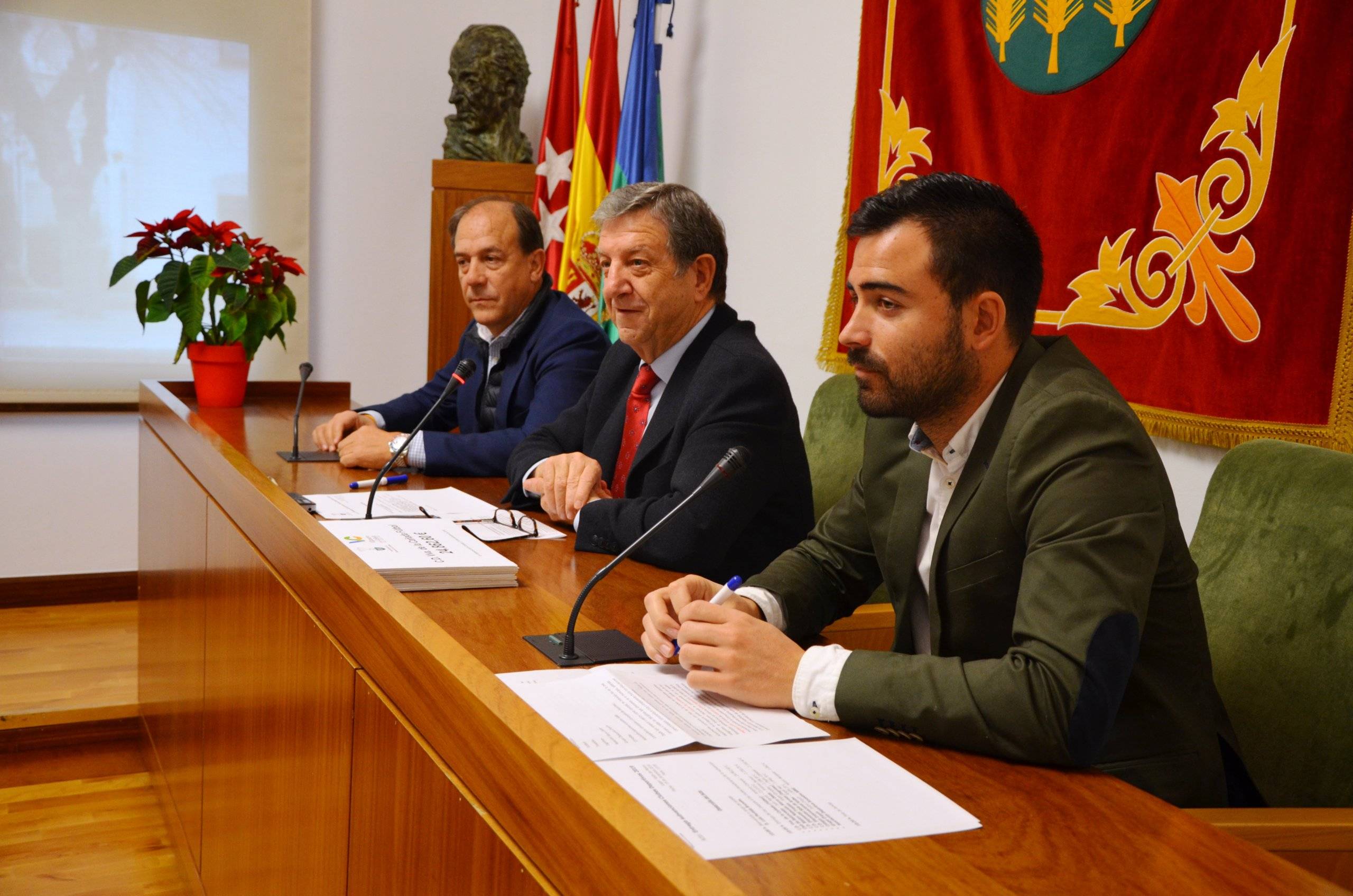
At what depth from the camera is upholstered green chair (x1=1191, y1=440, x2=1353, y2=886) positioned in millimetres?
1449

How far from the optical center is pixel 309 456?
8.46ft

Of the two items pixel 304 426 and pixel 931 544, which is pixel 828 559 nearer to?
pixel 931 544

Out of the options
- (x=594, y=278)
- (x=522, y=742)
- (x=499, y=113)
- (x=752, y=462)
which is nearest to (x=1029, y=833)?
(x=522, y=742)

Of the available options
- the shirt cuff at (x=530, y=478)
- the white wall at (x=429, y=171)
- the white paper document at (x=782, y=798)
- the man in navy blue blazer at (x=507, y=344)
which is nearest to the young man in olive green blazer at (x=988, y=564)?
the white paper document at (x=782, y=798)

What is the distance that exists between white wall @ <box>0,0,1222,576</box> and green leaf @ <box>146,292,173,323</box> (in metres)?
1.63

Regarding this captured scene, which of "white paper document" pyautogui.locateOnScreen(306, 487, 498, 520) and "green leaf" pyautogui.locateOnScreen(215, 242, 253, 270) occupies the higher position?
"green leaf" pyautogui.locateOnScreen(215, 242, 253, 270)

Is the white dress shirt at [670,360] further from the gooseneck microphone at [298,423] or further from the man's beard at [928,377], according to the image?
the man's beard at [928,377]

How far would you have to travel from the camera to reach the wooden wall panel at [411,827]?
3.29 ft

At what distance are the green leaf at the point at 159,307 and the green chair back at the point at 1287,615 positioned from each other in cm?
265

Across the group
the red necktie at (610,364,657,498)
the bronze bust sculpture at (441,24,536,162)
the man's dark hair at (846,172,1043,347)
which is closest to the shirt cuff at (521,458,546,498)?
the red necktie at (610,364,657,498)

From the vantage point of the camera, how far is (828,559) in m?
1.64

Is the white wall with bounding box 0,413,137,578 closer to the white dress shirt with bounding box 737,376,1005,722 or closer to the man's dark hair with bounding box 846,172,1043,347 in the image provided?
the white dress shirt with bounding box 737,376,1005,722

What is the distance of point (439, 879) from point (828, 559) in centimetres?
74

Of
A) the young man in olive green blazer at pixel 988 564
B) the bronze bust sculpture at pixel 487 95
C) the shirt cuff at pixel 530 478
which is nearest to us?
the young man in olive green blazer at pixel 988 564
